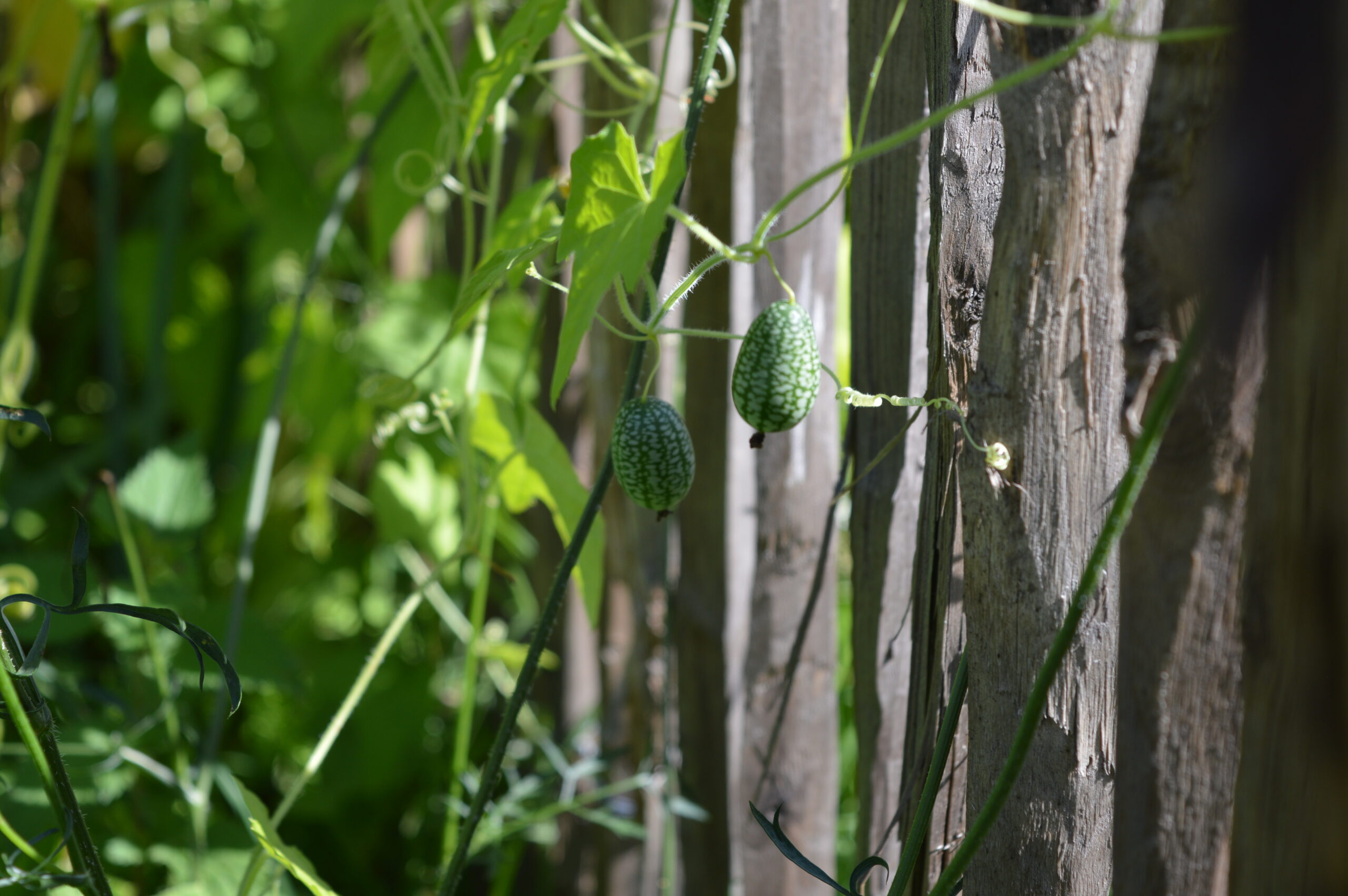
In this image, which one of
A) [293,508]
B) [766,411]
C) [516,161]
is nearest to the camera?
[766,411]

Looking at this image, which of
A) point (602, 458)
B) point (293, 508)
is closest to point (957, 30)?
point (602, 458)

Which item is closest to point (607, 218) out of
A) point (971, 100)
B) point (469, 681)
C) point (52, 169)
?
point (971, 100)

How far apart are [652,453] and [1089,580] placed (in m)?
0.27

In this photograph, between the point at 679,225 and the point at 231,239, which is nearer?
the point at 679,225

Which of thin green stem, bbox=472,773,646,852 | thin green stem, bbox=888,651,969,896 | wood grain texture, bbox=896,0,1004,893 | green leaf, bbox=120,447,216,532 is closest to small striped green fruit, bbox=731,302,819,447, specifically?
wood grain texture, bbox=896,0,1004,893

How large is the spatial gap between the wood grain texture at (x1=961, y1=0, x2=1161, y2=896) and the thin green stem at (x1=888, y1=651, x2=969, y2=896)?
0.02 meters

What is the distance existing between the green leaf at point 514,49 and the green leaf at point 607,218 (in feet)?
0.64

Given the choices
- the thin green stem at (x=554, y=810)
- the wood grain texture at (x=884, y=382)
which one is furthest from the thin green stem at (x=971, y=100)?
the thin green stem at (x=554, y=810)

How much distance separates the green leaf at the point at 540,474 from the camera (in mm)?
784

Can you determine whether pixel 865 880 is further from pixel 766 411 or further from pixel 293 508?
pixel 293 508

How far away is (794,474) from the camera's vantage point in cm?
102

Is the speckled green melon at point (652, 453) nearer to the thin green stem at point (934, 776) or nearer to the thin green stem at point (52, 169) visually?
the thin green stem at point (934, 776)

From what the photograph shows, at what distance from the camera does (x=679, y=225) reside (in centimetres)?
115

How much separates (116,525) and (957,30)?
1.15 metres
